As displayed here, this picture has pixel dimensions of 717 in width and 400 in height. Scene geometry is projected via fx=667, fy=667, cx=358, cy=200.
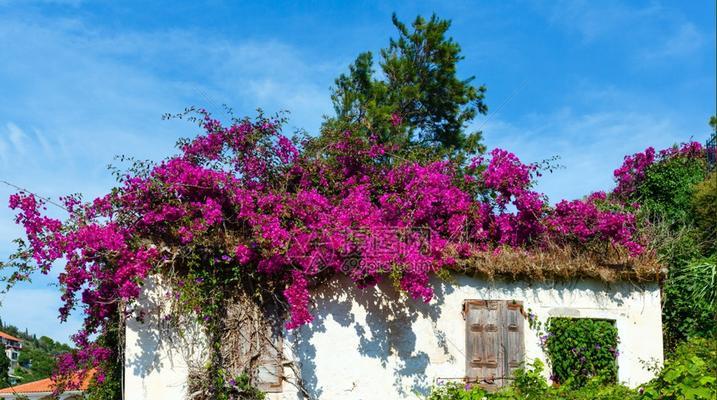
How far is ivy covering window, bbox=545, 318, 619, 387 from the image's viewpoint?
10.2 metres

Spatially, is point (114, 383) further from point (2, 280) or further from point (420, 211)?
point (420, 211)

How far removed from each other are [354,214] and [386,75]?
8.27 m

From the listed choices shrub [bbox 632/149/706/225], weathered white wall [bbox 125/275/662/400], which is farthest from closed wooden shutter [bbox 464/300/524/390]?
shrub [bbox 632/149/706/225]

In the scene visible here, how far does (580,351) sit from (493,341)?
1.36 meters

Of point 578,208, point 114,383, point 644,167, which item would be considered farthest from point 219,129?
point 644,167

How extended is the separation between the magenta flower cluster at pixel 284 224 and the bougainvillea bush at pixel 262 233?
2cm

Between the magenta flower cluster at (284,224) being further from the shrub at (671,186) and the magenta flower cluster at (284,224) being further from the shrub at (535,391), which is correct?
the shrub at (671,186)

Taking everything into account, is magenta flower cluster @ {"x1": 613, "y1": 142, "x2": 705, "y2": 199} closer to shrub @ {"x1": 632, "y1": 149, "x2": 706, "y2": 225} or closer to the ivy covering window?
shrub @ {"x1": 632, "y1": 149, "x2": 706, "y2": 225}

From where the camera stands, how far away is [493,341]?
10.2 metres

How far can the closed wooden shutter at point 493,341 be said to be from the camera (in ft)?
33.1

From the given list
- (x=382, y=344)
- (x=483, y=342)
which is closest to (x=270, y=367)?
(x=382, y=344)

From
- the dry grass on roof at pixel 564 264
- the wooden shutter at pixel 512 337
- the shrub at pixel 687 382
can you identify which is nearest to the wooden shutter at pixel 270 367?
the dry grass on roof at pixel 564 264

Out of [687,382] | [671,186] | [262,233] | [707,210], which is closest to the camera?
[687,382]

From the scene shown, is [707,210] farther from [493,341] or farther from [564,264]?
[493,341]
